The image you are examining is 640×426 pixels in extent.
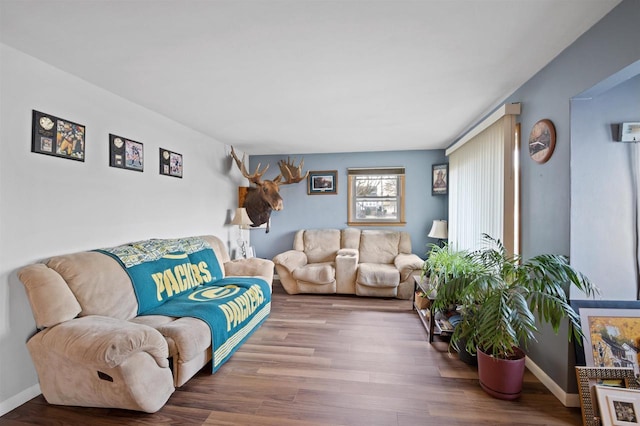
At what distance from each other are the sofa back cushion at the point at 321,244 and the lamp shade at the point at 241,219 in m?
1.12

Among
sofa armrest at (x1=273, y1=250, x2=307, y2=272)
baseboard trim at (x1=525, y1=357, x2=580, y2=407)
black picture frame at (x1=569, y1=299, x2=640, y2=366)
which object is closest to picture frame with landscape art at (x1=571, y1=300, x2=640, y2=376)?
black picture frame at (x1=569, y1=299, x2=640, y2=366)

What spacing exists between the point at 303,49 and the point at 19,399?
9.89 ft

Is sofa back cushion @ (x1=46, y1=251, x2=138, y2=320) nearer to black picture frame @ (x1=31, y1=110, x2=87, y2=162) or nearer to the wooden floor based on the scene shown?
the wooden floor

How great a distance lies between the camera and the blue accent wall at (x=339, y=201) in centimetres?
482

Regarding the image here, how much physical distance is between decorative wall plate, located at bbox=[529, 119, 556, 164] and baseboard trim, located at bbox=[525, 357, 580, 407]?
1588mm

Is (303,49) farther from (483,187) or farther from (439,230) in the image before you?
(439,230)

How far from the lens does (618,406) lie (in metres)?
1.46

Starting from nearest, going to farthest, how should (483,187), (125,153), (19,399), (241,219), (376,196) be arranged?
(19,399) < (125,153) < (483,187) < (241,219) < (376,196)

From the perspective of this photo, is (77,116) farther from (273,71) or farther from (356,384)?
(356,384)

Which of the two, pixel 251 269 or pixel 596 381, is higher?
pixel 251 269

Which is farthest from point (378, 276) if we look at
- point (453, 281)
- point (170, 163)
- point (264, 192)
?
point (170, 163)

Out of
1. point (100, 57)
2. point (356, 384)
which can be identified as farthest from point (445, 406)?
point (100, 57)

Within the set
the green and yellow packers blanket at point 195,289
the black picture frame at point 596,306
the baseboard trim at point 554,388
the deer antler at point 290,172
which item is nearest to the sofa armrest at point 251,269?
the green and yellow packers blanket at point 195,289

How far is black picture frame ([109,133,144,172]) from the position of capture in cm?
251
